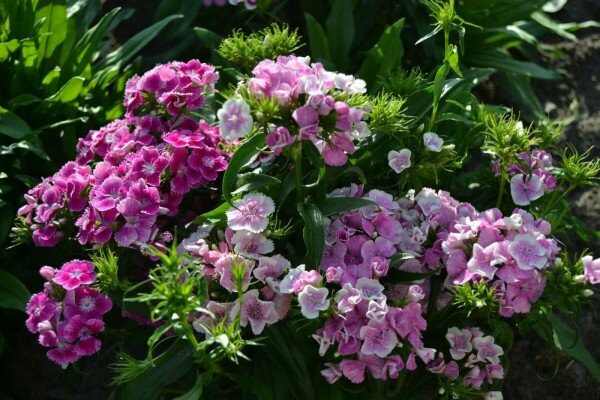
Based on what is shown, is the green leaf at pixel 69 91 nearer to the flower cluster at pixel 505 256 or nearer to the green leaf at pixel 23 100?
the green leaf at pixel 23 100

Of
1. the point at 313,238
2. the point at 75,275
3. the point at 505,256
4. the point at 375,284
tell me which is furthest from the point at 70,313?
the point at 505,256

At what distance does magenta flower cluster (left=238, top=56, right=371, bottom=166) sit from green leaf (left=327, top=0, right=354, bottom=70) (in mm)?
Result: 1180

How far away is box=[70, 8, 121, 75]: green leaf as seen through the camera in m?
3.06

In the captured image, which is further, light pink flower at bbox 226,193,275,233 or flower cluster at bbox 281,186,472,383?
light pink flower at bbox 226,193,275,233

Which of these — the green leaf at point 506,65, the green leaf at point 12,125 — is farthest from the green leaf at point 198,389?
the green leaf at point 506,65

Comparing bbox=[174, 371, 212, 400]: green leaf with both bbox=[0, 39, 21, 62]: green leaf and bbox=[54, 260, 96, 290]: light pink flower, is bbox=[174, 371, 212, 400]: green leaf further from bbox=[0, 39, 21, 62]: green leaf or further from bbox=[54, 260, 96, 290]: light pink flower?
bbox=[0, 39, 21, 62]: green leaf

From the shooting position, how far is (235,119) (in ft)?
5.90

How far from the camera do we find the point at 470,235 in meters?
2.06

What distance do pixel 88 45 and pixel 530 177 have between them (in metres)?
1.67

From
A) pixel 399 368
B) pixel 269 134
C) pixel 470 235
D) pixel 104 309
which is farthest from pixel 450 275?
pixel 104 309

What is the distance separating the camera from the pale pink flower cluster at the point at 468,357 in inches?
81.9

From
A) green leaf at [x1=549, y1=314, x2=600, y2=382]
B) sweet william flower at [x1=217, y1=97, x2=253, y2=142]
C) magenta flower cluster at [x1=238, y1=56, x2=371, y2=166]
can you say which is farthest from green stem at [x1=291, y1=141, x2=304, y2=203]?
green leaf at [x1=549, y1=314, x2=600, y2=382]

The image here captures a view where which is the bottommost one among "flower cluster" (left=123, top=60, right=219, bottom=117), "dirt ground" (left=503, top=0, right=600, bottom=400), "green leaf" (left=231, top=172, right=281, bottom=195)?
"dirt ground" (left=503, top=0, right=600, bottom=400)

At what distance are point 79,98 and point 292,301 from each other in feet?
4.41
